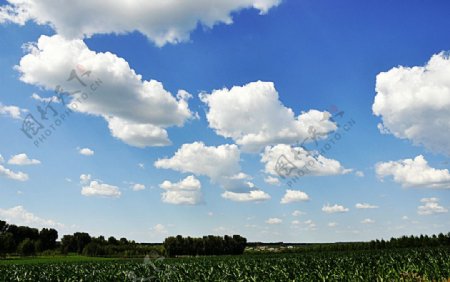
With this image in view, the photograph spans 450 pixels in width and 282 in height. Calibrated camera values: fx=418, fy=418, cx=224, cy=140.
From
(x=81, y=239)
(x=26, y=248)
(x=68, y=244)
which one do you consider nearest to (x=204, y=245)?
Answer: (x=81, y=239)

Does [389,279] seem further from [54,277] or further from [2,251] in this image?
[2,251]

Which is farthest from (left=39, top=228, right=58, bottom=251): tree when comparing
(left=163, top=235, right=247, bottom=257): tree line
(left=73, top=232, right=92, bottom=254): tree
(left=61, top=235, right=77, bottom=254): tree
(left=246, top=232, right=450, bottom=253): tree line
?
(left=246, top=232, right=450, bottom=253): tree line

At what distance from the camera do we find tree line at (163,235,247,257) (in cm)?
13925

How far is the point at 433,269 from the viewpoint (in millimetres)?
25250

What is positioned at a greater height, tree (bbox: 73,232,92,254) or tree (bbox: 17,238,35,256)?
tree (bbox: 73,232,92,254)

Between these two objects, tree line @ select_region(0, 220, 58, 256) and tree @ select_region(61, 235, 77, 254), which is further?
tree @ select_region(61, 235, 77, 254)

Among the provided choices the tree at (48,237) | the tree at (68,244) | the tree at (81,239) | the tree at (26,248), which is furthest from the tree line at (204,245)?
the tree at (48,237)

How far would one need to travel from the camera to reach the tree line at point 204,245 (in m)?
139

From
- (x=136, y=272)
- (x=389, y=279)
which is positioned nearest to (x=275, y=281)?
(x=389, y=279)

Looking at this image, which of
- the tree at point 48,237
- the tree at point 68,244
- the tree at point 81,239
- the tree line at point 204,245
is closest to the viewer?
the tree line at point 204,245

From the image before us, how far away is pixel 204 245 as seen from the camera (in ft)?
479

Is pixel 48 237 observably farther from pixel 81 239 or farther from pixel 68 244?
pixel 81 239

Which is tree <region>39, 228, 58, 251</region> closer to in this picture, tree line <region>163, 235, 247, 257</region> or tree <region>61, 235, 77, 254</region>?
tree <region>61, 235, 77, 254</region>

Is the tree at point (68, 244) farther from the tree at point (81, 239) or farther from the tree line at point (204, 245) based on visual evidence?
the tree line at point (204, 245)
